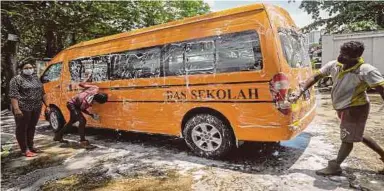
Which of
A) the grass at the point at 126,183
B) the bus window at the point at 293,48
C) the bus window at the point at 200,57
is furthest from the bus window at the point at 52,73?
the bus window at the point at 293,48

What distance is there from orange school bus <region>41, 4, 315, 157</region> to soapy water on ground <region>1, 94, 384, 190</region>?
40 cm

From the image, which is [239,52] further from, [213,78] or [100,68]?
[100,68]

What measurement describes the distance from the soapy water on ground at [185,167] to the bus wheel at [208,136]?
15cm

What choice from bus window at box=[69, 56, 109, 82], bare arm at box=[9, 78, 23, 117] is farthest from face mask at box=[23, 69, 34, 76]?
bus window at box=[69, 56, 109, 82]

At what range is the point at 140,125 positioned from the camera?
5996 millimetres

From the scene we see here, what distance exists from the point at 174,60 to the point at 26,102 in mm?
2965

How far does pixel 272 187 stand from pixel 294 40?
2382mm

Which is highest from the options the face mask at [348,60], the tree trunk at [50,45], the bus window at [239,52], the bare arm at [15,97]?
the tree trunk at [50,45]

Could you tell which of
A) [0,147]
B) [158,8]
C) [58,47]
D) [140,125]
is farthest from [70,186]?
[158,8]

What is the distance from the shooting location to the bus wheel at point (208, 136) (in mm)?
4754

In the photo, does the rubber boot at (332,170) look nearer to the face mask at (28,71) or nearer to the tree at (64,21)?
the face mask at (28,71)

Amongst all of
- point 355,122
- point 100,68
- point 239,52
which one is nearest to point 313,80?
point 355,122

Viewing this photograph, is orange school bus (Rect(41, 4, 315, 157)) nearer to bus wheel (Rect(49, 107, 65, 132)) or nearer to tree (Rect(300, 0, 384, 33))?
bus wheel (Rect(49, 107, 65, 132))

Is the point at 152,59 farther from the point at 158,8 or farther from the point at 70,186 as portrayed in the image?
the point at 158,8
